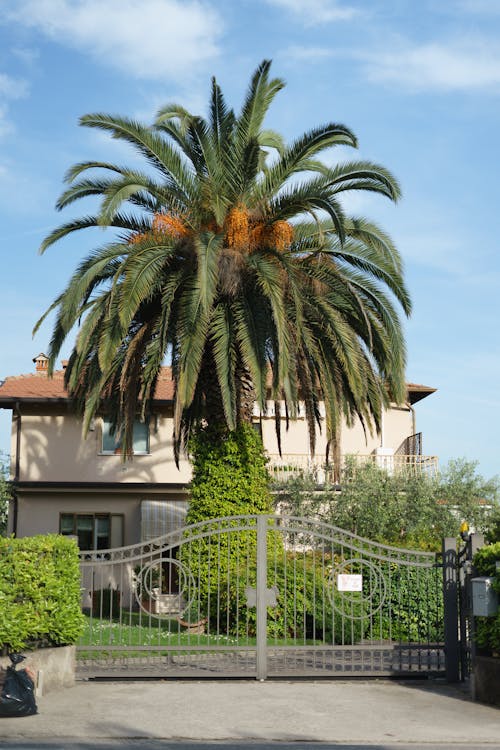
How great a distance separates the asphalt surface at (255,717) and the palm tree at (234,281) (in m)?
5.84

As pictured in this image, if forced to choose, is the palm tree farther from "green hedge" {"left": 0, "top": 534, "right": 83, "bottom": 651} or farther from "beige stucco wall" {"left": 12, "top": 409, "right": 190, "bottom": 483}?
"beige stucco wall" {"left": 12, "top": 409, "right": 190, "bottom": 483}

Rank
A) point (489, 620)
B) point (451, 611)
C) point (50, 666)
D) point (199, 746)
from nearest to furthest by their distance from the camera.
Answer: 1. point (199, 746)
2. point (489, 620)
3. point (50, 666)
4. point (451, 611)

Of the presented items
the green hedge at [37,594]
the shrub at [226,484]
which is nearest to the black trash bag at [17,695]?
the green hedge at [37,594]

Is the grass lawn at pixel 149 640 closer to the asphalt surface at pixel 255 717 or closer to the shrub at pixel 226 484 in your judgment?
the asphalt surface at pixel 255 717

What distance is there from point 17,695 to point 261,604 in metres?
4.10

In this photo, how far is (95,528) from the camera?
32969 mm

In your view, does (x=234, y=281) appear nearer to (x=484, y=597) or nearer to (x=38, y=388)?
(x=484, y=597)

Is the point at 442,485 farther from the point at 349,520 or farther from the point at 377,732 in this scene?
the point at 377,732

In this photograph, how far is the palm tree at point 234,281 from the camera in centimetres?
1730

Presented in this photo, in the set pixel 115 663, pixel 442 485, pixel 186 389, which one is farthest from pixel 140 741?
pixel 442 485

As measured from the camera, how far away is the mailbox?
11391 mm

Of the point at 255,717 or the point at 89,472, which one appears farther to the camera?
the point at 89,472

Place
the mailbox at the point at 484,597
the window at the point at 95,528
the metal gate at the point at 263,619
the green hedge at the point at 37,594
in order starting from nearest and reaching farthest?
the mailbox at the point at 484,597 → the green hedge at the point at 37,594 → the metal gate at the point at 263,619 → the window at the point at 95,528

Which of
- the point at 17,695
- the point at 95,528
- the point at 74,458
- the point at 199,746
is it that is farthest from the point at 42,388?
the point at 199,746
